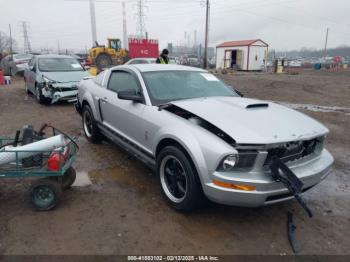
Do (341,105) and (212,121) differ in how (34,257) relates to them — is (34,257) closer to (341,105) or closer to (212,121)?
(212,121)

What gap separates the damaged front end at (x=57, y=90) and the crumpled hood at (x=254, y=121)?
6548 millimetres

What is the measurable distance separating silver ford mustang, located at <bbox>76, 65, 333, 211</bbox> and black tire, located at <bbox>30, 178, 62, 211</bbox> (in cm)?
114

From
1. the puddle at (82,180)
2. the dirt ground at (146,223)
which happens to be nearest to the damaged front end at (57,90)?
the dirt ground at (146,223)

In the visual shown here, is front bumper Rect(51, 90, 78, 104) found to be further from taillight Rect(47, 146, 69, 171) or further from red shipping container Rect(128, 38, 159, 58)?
red shipping container Rect(128, 38, 159, 58)

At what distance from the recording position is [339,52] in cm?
9212

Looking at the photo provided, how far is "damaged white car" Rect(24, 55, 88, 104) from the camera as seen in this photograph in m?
8.98

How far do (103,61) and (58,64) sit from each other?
522 inches

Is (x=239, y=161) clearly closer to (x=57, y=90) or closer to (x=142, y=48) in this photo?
(x=57, y=90)

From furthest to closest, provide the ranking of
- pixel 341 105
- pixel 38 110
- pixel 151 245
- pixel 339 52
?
pixel 339 52, pixel 341 105, pixel 38 110, pixel 151 245

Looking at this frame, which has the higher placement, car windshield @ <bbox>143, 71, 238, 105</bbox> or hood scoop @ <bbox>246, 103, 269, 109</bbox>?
car windshield @ <bbox>143, 71, 238, 105</bbox>

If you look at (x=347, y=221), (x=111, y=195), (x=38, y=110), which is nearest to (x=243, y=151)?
(x=347, y=221)

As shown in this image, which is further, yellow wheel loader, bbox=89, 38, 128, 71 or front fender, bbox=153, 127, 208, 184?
yellow wheel loader, bbox=89, 38, 128, 71

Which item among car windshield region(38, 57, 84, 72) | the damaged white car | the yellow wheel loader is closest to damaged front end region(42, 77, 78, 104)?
the damaged white car

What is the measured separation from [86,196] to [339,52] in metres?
107
